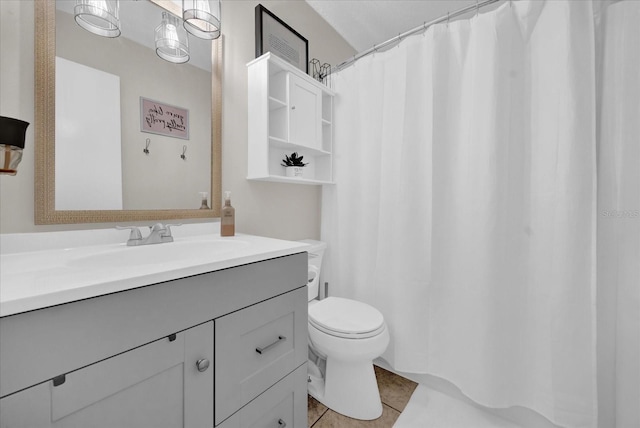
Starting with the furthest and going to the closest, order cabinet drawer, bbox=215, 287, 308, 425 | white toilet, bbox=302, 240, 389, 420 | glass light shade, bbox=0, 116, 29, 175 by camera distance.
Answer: white toilet, bbox=302, 240, 389, 420
cabinet drawer, bbox=215, 287, 308, 425
glass light shade, bbox=0, 116, 29, 175

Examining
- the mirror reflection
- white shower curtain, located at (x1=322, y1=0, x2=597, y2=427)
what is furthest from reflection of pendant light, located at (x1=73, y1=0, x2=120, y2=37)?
white shower curtain, located at (x1=322, y1=0, x2=597, y2=427)

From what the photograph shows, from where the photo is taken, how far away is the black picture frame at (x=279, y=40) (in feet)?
4.95

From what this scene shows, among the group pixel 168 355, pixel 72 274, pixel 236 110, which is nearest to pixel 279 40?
pixel 236 110

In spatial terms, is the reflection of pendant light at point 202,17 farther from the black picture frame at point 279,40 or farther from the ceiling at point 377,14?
the ceiling at point 377,14

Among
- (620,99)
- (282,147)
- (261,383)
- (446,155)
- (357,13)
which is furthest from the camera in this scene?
(357,13)

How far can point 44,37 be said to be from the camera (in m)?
0.88

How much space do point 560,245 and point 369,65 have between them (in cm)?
136

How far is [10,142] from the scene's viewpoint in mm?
672

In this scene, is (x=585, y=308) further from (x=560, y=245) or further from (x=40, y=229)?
(x=40, y=229)

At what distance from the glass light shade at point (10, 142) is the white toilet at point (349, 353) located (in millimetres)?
952

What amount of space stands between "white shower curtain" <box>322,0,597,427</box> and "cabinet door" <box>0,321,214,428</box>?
3.70 ft

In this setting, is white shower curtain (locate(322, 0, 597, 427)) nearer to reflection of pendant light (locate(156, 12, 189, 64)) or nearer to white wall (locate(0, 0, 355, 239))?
white wall (locate(0, 0, 355, 239))

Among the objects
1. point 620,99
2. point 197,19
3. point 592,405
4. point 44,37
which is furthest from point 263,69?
point 592,405

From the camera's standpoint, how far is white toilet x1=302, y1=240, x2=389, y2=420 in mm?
1254
